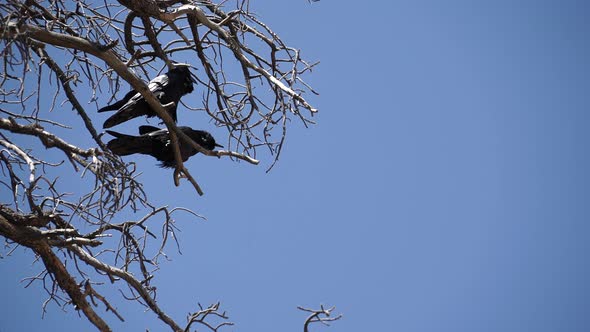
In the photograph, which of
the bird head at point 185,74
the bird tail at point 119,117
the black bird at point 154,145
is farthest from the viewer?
the bird head at point 185,74

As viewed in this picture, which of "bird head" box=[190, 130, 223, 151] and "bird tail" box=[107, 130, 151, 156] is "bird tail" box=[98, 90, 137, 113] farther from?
"bird head" box=[190, 130, 223, 151]

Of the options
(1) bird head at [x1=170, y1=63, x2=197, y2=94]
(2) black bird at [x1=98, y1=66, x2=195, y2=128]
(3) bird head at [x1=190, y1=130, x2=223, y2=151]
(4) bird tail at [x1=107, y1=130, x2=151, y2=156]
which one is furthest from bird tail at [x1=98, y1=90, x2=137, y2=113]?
(3) bird head at [x1=190, y1=130, x2=223, y2=151]

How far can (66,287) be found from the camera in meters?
3.67

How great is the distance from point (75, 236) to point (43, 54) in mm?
847

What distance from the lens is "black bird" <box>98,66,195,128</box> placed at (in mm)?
3422

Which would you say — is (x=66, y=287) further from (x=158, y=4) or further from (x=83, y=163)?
(x=158, y=4)

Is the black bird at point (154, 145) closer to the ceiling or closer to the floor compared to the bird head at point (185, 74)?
closer to the floor

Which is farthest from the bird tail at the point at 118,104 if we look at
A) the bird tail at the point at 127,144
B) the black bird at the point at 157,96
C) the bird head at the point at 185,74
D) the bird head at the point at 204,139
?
the bird head at the point at 204,139

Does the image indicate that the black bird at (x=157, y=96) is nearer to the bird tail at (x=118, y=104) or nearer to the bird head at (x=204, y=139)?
the bird tail at (x=118, y=104)

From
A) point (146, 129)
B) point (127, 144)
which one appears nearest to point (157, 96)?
point (146, 129)

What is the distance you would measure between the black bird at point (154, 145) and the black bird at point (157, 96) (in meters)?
0.09

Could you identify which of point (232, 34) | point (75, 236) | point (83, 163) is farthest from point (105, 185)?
point (232, 34)

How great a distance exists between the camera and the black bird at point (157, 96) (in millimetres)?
3422

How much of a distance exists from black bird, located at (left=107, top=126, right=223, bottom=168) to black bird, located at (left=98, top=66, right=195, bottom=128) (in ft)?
0.30
